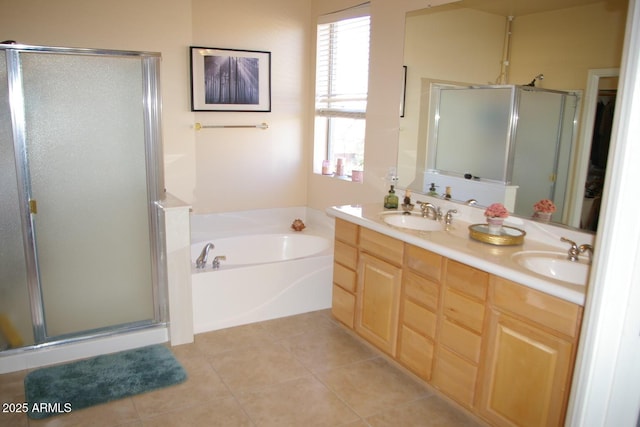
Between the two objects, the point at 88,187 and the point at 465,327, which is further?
the point at 88,187

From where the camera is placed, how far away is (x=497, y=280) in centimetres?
212

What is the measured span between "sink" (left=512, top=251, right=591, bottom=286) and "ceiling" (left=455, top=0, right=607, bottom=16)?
3.88 feet

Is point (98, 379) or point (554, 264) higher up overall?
point (554, 264)

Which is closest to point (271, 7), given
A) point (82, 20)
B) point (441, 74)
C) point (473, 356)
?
point (82, 20)

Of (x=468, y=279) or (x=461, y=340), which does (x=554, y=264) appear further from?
(x=461, y=340)

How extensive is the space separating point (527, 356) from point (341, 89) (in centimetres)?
286

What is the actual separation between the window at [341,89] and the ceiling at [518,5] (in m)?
1.16

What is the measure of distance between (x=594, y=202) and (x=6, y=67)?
2.98 meters

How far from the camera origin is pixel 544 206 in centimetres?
252

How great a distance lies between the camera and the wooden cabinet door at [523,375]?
75.2 inches

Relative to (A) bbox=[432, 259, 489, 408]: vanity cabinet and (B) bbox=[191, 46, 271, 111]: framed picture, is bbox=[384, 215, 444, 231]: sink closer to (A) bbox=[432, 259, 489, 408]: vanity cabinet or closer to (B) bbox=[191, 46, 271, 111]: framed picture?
(A) bbox=[432, 259, 489, 408]: vanity cabinet

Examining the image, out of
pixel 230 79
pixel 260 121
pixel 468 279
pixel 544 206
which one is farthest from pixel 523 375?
pixel 230 79

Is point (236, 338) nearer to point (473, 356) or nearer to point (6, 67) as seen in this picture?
point (473, 356)

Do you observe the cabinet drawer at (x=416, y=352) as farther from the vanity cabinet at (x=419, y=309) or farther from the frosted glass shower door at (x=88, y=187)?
the frosted glass shower door at (x=88, y=187)
